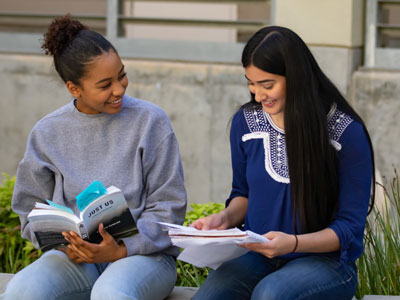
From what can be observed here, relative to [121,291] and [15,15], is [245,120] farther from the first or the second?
[15,15]

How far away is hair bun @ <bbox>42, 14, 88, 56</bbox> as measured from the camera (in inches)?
133

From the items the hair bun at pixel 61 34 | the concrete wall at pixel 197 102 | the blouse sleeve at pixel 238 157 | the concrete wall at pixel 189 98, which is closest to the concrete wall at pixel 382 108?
the concrete wall at pixel 197 102

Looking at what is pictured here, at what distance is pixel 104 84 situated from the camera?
3357 millimetres

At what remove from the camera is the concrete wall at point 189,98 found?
19.9ft

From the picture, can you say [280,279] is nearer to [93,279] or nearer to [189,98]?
[93,279]

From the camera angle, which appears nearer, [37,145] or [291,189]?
[291,189]

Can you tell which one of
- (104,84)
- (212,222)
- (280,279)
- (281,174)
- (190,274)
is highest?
(104,84)

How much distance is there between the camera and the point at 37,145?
11.5 feet

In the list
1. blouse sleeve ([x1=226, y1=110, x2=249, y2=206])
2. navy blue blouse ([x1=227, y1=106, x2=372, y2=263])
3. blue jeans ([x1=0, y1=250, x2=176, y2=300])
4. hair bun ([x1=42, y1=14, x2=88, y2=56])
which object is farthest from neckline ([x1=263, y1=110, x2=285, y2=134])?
hair bun ([x1=42, y1=14, x2=88, y2=56])

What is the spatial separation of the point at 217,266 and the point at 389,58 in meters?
3.20

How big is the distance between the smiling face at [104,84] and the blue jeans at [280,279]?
864 millimetres

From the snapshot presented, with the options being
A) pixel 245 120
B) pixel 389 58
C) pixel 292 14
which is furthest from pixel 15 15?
pixel 245 120

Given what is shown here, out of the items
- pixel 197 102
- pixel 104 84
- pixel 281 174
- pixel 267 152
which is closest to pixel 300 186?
pixel 281 174

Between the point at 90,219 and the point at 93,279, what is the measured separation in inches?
16.7
